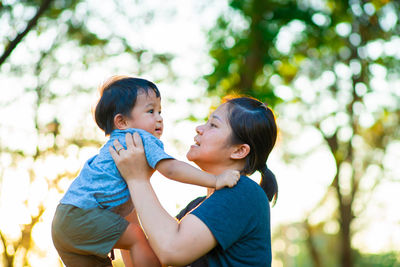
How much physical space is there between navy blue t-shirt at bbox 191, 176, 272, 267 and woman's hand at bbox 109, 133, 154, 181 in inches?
14.8

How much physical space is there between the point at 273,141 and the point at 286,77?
13.3m

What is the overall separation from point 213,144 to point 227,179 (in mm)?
361

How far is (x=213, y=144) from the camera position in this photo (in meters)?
2.90

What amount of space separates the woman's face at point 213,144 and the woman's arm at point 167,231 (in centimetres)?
44

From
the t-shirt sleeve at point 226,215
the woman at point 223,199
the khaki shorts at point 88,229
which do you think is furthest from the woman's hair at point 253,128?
the khaki shorts at point 88,229

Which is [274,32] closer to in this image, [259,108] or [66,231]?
[259,108]

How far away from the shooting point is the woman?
2395mm

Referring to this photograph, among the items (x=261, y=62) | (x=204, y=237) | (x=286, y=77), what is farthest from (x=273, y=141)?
(x=286, y=77)

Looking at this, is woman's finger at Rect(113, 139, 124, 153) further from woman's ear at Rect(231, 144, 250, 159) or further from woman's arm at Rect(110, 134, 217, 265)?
woman's ear at Rect(231, 144, 250, 159)

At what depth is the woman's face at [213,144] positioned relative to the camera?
290 cm

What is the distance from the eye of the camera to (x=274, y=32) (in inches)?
456

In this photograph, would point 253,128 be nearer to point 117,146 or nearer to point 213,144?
point 213,144

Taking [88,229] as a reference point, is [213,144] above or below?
above

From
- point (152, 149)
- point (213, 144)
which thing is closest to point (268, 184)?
point (213, 144)
